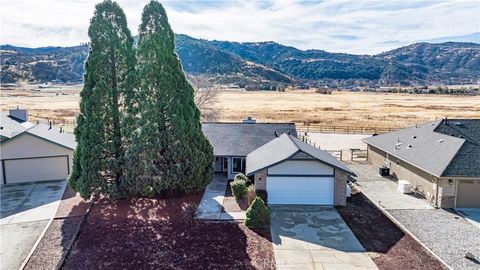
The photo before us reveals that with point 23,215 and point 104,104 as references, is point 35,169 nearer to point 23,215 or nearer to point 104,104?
point 23,215

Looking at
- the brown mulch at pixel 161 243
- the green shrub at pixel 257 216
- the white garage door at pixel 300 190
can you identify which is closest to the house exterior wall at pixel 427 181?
the white garage door at pixel 300 190

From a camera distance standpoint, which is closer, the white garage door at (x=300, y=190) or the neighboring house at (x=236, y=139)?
the white garage door at (x=300, y=190)

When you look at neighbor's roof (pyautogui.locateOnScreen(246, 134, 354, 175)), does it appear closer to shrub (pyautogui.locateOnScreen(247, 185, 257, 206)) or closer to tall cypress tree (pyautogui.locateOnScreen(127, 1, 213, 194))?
shrub (pyautogui.locateOnScreen(247, 185, 257, 206))

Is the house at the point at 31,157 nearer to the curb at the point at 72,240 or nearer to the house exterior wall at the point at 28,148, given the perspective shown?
the house exterior wall at the point at 28,148

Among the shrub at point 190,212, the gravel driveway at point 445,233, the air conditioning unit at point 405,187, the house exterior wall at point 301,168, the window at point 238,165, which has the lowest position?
the gravel driveway at point 445,233

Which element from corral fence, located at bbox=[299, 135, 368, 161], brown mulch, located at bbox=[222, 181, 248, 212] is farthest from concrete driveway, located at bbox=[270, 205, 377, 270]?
corral fence, located at bbox=[299, 135, 368, 161]

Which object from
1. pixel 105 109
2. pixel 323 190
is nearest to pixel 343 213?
pixel 323 190

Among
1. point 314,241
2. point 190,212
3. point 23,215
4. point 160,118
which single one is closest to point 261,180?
point 190,212
